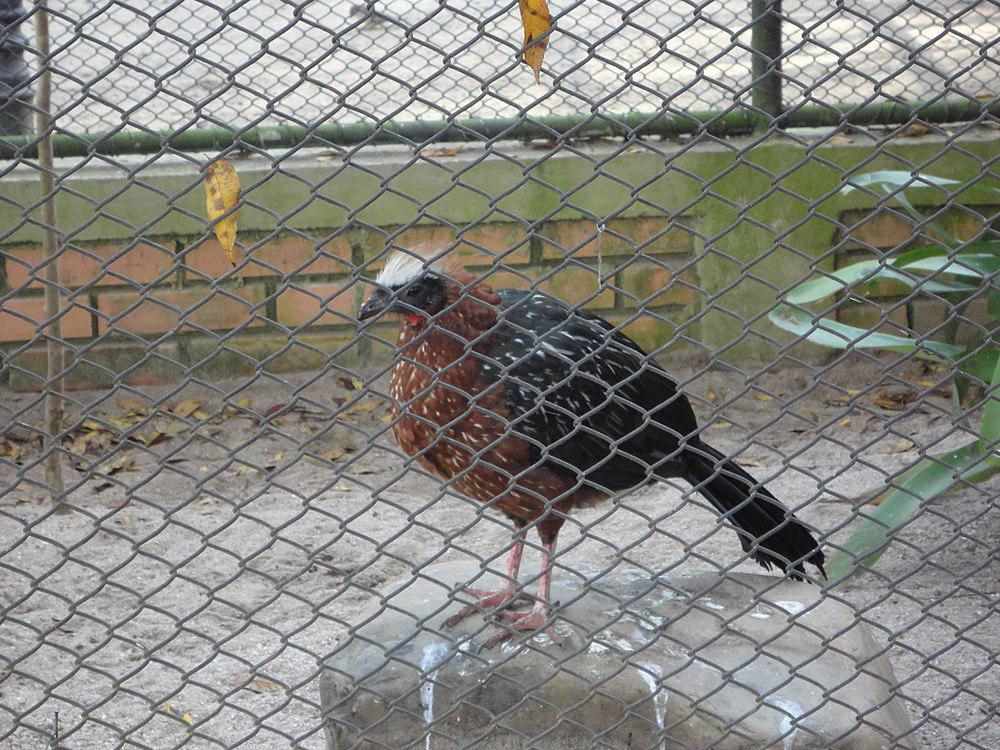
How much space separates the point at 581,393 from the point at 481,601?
65 centimetres

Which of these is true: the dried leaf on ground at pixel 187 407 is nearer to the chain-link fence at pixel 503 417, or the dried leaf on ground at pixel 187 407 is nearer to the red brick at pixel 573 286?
the chain-link fence at pixel 503 417

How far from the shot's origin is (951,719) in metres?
2.87

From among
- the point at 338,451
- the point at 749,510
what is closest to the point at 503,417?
the point at 749,510

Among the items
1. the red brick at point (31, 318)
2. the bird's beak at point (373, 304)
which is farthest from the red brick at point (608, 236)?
the red brick at point (31, 318)

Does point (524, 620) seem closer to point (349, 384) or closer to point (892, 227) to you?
point (349, 384)

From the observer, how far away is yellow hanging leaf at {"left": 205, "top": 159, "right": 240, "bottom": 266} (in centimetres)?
170

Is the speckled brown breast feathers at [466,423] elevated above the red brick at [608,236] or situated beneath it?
elevated above

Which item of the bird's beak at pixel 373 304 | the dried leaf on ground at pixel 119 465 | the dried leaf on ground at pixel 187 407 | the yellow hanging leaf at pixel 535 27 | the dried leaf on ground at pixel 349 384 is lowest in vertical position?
the dried leaf on ground at pixel 119 465

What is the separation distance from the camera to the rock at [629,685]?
2379 millimetres

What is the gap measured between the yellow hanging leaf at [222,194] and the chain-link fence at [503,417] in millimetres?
60

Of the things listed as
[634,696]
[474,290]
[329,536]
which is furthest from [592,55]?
[329,536]

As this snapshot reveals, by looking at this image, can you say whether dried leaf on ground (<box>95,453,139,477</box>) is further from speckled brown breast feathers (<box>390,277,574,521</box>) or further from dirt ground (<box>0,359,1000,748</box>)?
speckled brown breast feathers (<box>390,277,574,521</box>)

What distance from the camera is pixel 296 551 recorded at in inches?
152

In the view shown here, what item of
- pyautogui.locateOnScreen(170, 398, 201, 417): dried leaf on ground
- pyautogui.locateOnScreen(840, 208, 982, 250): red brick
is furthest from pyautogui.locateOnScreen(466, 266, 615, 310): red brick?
pyautogui.locateOnScreen(170, 398, 201, 417): dried leaf on ground
